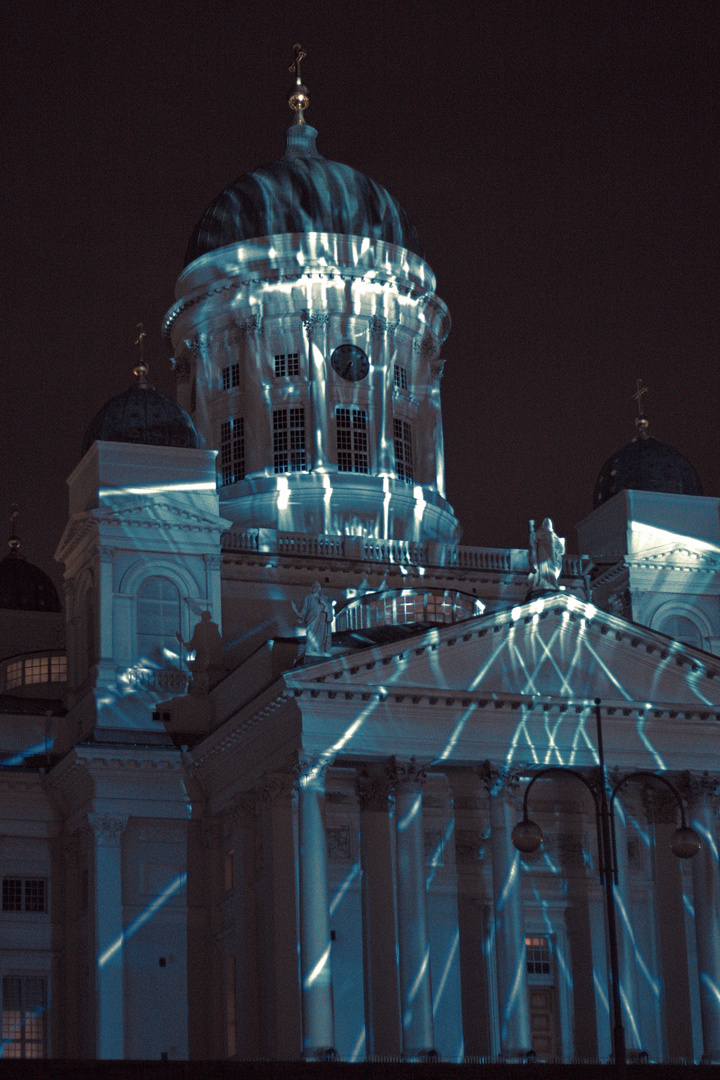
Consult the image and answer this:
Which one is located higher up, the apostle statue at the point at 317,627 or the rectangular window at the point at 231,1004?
the apostle statue at the point at 317,627

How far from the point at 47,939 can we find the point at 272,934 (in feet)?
28.5

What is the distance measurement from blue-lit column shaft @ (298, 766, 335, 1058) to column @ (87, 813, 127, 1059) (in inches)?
275

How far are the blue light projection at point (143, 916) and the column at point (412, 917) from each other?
24.6 ft

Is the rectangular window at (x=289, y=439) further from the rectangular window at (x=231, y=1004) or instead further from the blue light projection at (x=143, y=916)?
the rectangular window at (x=231, y=1004)

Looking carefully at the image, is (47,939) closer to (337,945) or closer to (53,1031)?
(53,1031)

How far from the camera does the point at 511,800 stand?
142 feet

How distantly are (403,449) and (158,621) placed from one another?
41.7ft

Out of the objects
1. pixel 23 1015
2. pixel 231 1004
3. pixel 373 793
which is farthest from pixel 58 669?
pixel 373 793

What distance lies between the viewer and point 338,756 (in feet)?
138

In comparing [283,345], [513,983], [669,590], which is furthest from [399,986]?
[283,345]

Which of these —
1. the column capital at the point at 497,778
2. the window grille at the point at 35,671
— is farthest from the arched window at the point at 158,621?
the column capital at the point at 497,778

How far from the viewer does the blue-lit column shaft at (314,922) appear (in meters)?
39.9

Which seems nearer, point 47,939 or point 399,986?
point 399,986

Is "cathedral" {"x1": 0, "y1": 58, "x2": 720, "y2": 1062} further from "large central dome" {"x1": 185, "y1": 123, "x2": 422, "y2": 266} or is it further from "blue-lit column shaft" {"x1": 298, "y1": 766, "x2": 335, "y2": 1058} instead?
"large central dome" {"x1": 185, "y1": 123, "x2": 422, "y2": 266}
